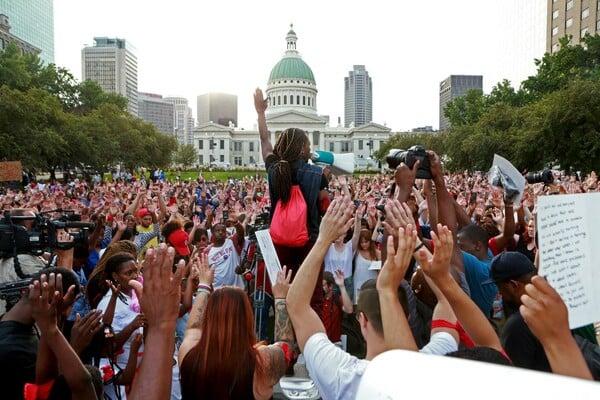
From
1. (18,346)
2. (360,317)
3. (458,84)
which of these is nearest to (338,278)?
(360,317)

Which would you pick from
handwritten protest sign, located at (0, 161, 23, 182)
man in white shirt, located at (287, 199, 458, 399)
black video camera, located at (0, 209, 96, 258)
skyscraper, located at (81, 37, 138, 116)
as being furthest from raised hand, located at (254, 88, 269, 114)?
skyscraper, located at (81, 37, 138, 116)

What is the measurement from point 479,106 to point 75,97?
142 feet

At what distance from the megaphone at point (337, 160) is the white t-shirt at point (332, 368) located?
251 cm

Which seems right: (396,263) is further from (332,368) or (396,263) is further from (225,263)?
(225,263)

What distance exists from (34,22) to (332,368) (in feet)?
406

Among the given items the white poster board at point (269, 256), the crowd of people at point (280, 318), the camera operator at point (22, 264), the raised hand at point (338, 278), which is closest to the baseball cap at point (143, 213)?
the raised hand at point (338, 278)

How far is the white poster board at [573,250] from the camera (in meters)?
1.95

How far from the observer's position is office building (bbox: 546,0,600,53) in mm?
57281

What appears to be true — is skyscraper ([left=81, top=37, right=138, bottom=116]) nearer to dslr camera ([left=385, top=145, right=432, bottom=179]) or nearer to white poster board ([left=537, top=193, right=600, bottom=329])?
dslr camera ([left=385, top=145, right=432, bottom=179])

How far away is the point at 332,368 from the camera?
208 cm

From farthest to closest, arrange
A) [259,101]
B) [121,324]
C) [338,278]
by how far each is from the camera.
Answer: [338,278]
[259,101]
[121,324]

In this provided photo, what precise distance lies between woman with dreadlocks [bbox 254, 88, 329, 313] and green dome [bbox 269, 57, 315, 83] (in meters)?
115

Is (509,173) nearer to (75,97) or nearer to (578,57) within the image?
(578,57)

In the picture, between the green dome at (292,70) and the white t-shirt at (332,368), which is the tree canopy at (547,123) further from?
the green dome at (292,70)
